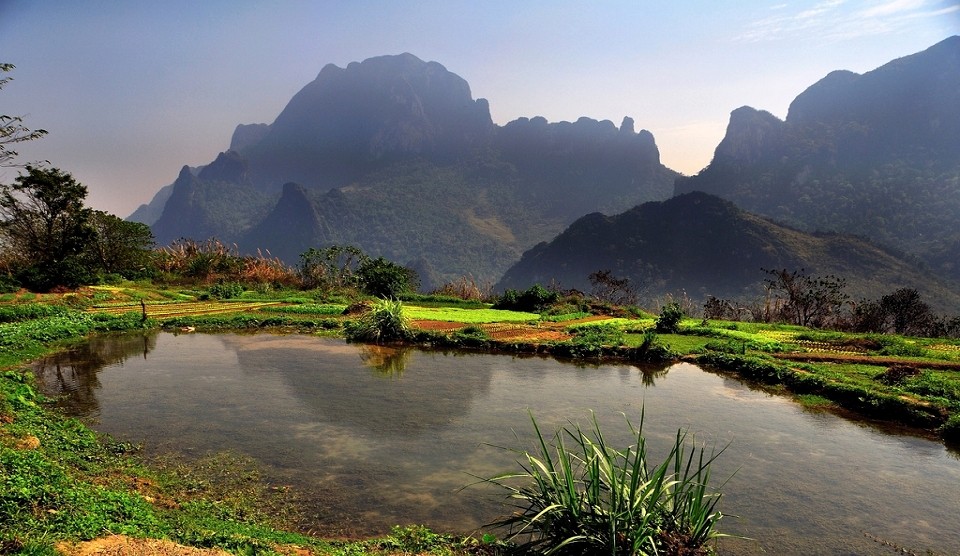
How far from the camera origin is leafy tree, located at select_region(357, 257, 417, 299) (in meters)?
37.6

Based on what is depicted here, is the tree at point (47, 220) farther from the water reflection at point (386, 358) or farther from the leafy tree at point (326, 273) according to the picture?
the water reflection at point (386, 358)

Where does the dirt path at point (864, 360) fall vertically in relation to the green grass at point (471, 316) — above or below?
below

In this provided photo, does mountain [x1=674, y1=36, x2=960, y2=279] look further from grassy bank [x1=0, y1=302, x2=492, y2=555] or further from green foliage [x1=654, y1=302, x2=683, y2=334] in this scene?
grassy bank [x1=0, y1=302, x2=492, y2=555]

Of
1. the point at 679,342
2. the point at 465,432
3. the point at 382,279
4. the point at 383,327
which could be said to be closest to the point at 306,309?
the point at 382,279

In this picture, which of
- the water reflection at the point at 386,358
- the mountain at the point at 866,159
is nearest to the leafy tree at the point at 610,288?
the water reflection at the point at 386,358

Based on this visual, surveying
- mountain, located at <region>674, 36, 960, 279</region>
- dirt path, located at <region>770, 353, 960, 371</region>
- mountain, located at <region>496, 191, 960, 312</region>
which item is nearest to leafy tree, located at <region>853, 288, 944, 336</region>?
dirt path, located at <region>770, 353, 960, 371</region>

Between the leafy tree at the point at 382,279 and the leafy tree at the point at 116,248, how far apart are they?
16.6 m

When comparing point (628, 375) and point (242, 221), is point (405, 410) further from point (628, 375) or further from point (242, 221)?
point (242, 221)

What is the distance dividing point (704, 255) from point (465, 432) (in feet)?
284

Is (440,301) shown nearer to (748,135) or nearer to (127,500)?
(127,500)

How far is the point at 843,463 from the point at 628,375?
24.7 ft

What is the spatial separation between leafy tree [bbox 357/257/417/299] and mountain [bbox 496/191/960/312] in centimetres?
4759

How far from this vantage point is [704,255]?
292ft

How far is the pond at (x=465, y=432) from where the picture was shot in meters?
8.07
